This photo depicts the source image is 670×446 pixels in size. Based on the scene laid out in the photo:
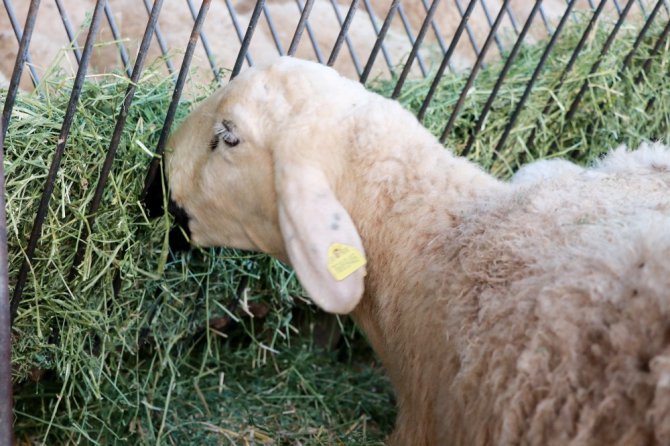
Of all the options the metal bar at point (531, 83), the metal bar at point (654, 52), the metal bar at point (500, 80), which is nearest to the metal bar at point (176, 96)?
the metal bar at point (500, 80)

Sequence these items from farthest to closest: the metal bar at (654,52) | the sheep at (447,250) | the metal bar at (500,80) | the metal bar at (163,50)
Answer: the metal bar at (654,52) → the metal bar at (500,80) → the metal bar at (163,50) → the sheep at (447,250)

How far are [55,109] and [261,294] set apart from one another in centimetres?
120

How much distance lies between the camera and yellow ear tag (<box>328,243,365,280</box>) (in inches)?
93.7

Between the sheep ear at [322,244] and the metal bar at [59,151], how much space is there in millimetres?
873

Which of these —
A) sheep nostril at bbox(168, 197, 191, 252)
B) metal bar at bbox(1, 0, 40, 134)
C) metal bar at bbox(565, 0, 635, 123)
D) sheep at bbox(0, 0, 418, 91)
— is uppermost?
metal bar at bbox(565, 0, 635, 123)

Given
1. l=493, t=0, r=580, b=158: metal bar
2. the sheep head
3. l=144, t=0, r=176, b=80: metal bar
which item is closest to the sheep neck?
the sheep head

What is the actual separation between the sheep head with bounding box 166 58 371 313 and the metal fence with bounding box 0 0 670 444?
0.21 metres

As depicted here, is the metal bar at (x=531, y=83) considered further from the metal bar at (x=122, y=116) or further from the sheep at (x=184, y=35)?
the metal bar at (x=122, y=116)

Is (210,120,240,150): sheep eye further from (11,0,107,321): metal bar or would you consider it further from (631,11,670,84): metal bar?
(631,11,670,84): metal bar

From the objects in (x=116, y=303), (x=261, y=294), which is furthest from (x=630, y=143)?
(x=116, y=303)

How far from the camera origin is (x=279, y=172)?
2.59 m

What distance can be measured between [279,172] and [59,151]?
844 millimetres

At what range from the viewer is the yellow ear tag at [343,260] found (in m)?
2.38

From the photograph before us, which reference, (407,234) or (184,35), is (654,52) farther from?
(184,35)
